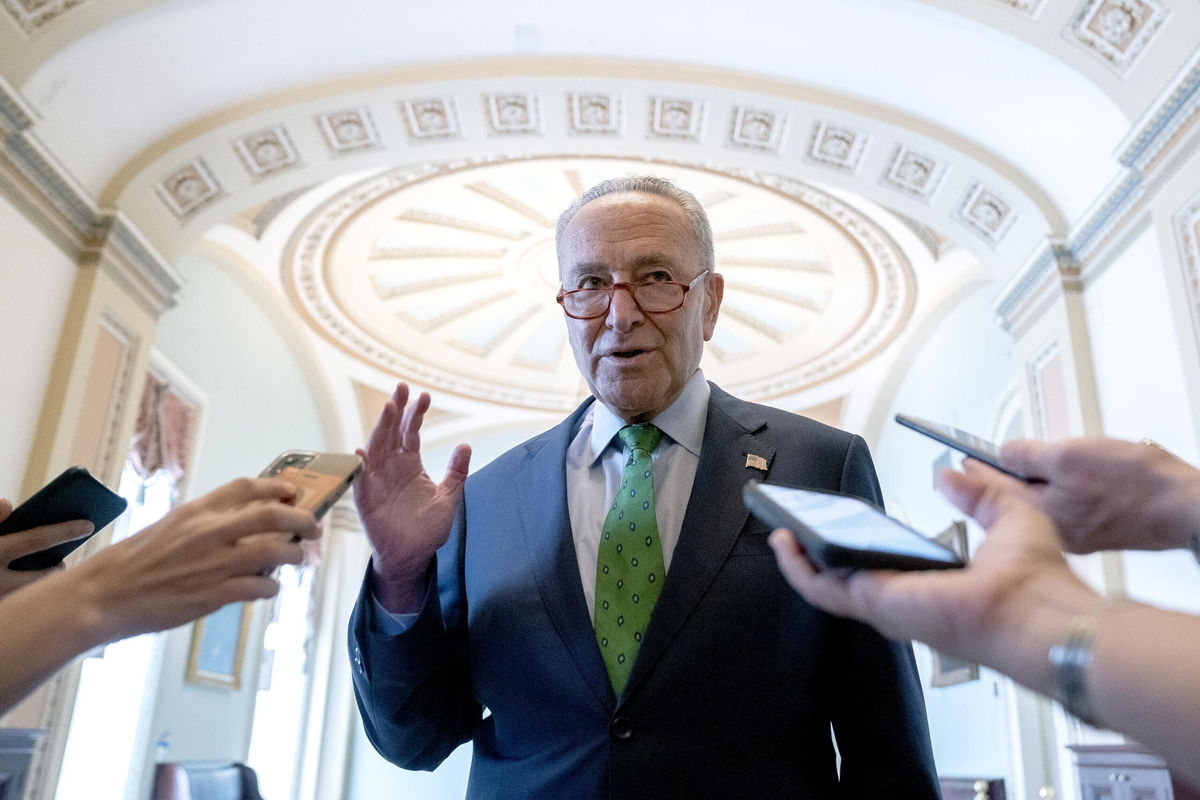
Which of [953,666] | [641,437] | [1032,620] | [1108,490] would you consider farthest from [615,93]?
[953,666]

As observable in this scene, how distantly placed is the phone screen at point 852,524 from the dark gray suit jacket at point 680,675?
497 mm

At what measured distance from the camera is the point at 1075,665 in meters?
0.76

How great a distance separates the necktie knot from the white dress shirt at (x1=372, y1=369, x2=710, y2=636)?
0.6 inches

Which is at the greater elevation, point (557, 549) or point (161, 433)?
point (161, 433)

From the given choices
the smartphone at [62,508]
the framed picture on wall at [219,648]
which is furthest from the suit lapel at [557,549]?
the framed picture on wall at [219,648]

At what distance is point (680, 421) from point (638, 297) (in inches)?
11.1

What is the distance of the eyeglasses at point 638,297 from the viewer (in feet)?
6.70

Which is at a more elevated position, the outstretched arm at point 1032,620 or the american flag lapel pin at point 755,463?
the american flag lapel pin at point 755,463

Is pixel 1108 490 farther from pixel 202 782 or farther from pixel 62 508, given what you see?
pixel 202 782

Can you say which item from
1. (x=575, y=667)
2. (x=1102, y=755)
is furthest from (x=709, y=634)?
(x=1102, y=755)

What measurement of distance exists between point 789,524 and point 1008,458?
0.46 m

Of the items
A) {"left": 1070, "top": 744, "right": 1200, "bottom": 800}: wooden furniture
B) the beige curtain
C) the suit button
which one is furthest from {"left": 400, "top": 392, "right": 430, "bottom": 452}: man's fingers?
the beige curtain

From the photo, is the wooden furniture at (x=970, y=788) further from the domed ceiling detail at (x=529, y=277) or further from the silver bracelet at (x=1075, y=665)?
the silver bracelet at (x=1075, y=665)

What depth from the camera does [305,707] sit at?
11.1 meters
